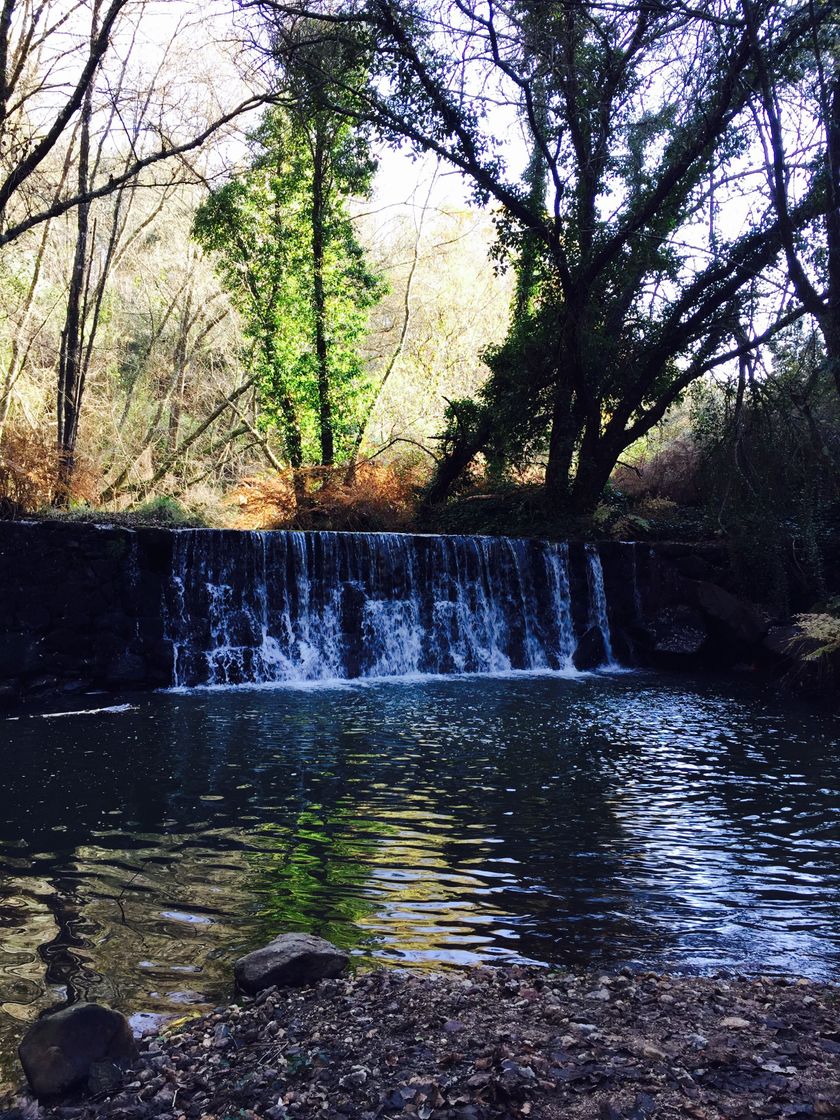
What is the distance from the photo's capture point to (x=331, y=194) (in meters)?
19.0

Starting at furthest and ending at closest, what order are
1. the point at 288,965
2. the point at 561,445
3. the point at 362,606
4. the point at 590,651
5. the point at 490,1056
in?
the point at 561,445, the point at 590,651, the point at 362,606, the point at 288,965, the point at 490,1056

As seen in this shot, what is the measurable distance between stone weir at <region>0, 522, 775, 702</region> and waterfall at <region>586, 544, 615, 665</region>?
2 cm

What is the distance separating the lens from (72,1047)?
2877 mm

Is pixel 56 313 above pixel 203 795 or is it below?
above

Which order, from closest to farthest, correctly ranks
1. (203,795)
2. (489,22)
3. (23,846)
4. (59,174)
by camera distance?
(23,846) < (203,795) < (489,22) < (59,174)

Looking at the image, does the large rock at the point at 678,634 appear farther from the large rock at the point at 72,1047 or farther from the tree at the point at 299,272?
the large rock at the point at 72,1047

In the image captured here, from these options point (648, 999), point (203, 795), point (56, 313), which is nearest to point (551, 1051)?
point (648, 999)

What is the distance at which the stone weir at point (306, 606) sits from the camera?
11742mm

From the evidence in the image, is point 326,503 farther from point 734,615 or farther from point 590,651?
point 734,615

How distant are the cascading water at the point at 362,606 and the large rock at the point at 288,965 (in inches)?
367

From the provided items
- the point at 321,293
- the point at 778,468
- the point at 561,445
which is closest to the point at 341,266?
the point at 321,293

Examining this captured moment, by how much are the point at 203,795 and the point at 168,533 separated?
22.5 feet

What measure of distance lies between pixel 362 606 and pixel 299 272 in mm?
8097

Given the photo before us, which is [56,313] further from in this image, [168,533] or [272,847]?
[272,847]
